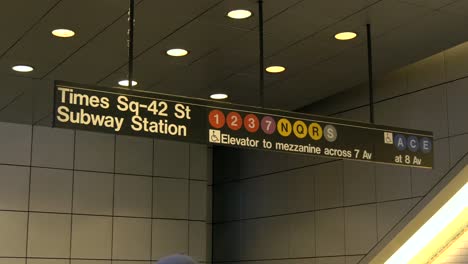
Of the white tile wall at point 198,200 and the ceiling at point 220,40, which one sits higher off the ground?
the ceiling at point 220,40

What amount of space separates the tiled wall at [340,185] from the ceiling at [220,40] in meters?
0.68

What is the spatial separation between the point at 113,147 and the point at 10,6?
543cm

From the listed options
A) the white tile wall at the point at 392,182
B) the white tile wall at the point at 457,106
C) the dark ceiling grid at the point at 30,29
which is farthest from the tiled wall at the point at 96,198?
the white tile wall at the point at 457,106

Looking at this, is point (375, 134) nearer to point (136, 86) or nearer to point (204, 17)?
point (204, 17)

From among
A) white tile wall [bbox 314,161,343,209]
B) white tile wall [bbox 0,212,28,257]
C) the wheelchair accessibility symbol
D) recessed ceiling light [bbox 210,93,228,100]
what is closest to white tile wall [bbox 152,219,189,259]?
white tile wall [bbox 0,212,28,257]

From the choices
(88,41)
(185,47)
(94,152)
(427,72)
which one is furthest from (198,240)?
(88,41)

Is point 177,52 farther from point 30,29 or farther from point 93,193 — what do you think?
point 93,193

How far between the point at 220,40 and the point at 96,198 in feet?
15.7

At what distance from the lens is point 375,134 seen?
7520mm

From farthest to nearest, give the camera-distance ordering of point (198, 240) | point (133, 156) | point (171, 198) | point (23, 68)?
point (198, 240) < point (171, 198) < point (133, 156) < point (23, 68)

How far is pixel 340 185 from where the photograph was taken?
440 inches

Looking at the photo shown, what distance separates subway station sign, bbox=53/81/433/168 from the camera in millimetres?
6125

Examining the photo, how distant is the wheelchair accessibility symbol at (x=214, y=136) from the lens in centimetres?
660

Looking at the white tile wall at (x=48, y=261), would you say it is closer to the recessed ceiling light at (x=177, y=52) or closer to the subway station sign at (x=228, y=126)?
the recessed ceiling light at (x=177, y=52)
